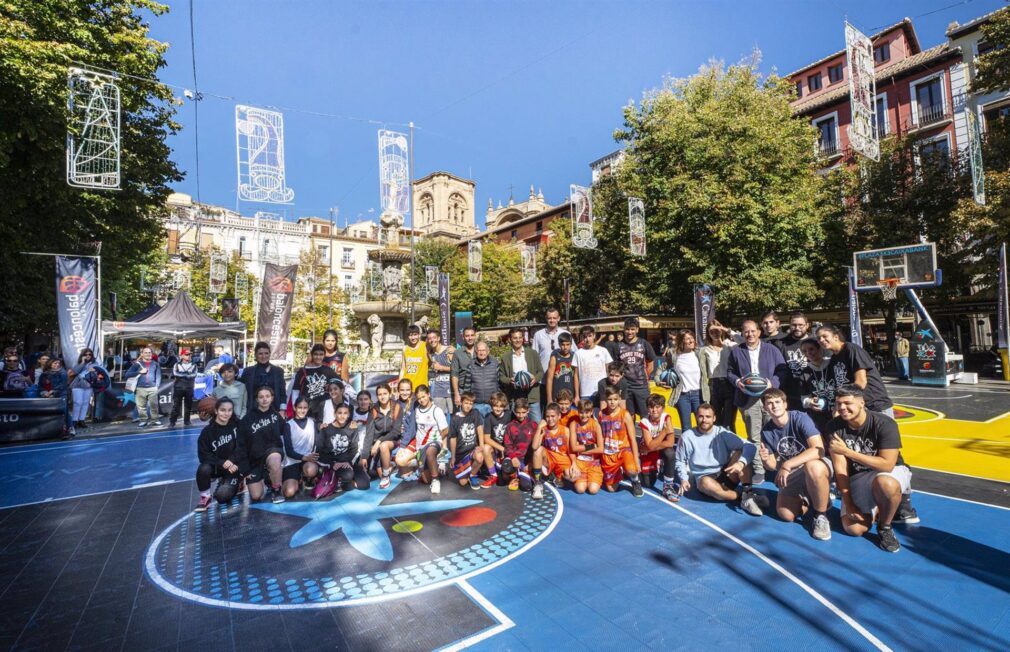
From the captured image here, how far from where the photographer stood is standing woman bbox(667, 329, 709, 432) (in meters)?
6.82

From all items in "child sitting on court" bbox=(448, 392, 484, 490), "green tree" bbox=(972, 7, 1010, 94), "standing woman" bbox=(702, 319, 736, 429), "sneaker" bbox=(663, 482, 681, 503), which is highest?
"green tree" bbox=(972, 7, 1010, 94)

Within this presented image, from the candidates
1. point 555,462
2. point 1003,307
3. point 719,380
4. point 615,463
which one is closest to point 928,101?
point 1003,307

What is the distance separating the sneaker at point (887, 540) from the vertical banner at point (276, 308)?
43.9 ft

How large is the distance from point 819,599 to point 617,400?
3.03m

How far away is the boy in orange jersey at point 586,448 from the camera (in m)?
6.25

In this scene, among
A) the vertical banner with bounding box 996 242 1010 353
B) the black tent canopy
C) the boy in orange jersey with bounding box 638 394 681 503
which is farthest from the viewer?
the vertical banner with bounding box 996 242 1010 353

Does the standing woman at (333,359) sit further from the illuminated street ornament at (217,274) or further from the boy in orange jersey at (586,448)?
the illuminated street ornament at (217,274)

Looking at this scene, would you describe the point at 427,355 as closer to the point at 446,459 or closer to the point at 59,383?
the point at 446,459

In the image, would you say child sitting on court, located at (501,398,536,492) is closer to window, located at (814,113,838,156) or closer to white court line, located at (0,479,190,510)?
white court line, located at (0,479,190,510)

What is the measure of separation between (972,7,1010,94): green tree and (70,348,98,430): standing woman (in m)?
30.8

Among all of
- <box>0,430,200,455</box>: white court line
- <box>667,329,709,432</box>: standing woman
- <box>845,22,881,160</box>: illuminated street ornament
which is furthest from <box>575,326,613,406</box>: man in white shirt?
<box>845,22,881,160</box>: illuminated street ornament

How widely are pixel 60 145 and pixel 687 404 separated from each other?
16877 mm

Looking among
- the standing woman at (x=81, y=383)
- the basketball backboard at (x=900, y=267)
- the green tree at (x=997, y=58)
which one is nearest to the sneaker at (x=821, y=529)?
the standing woman at (x=81, y=383)

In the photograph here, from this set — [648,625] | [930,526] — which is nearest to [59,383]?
[648,625]
